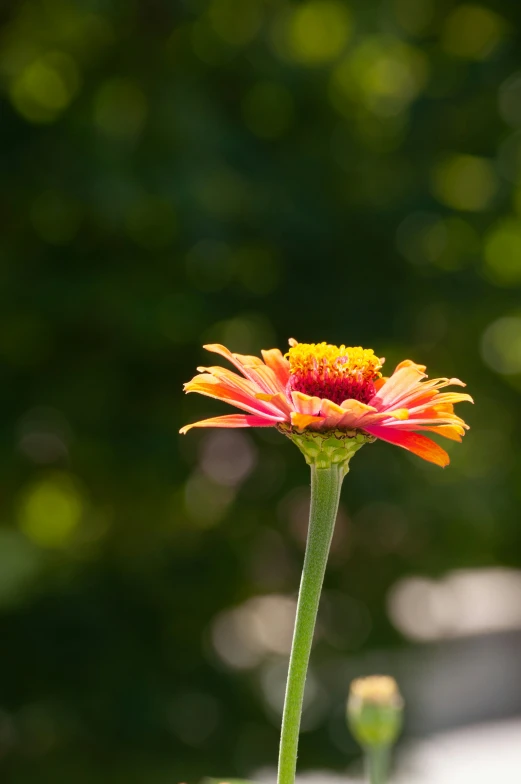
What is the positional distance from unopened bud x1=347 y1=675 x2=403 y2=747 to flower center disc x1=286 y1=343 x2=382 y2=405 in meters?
0.36

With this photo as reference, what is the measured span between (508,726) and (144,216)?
485 centimetres

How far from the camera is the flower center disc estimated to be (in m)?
0.89

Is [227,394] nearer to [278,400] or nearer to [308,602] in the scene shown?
[278,400]

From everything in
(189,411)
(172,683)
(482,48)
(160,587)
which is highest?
(482,48)

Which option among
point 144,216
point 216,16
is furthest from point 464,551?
point 216,16

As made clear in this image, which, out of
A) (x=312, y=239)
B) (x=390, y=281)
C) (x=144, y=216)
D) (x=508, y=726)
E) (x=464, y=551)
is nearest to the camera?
(x=144, y=216)

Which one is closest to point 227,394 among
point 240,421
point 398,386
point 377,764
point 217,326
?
point 240,421

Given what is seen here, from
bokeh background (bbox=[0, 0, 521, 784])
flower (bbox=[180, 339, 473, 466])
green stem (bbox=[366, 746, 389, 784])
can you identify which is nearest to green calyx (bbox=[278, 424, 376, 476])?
flower (bbox=[180, 339, 473, 466])

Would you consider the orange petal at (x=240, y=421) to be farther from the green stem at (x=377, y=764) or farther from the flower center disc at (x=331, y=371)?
the green stem at (x=377, y=764)

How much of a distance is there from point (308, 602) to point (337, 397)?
0.69 feet

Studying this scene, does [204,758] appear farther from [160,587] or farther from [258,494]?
[258,494]

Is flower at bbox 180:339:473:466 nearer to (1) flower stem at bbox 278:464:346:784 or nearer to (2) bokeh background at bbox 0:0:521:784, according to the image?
(1) flower stem at bbox 278:464:346:784

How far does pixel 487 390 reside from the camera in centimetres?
526

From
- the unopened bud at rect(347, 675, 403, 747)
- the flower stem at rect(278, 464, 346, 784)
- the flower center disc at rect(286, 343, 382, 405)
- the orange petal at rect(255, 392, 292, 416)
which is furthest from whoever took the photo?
the unopened bud at rect(347, 675, 403, 747)
